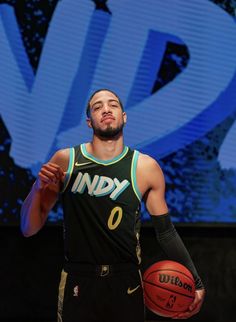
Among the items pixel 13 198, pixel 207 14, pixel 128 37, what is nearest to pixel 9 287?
pixel 13 198

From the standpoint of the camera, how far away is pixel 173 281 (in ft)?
8.75

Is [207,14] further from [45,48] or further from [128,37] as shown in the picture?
[45,48]

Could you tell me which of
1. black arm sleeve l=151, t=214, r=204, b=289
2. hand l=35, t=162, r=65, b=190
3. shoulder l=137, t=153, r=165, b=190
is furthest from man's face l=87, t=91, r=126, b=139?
black arm sleeve l=151, t=214, r=204, b=289

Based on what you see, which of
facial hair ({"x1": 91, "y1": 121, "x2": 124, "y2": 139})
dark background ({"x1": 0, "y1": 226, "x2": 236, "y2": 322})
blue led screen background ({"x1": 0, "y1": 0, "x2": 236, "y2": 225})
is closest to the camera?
facial hair ({"x1": 91, "y1": 121, "x2": 124, "y2": 139})

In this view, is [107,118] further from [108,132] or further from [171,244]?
[171,244]

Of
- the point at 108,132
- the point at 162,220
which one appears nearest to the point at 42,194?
the point at 108,132

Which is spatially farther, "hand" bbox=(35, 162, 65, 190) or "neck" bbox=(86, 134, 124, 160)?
"neck" bbox=(86, 134, 124, 160)

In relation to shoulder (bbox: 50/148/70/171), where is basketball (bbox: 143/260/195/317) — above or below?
below

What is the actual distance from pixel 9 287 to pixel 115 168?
2172mm

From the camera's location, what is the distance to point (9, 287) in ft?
14.1

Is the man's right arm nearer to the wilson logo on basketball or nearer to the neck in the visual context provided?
the neck

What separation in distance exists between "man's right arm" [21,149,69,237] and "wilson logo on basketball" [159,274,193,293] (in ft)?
2.48

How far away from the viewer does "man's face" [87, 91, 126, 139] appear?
267 cm

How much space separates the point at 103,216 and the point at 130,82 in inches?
75.5
